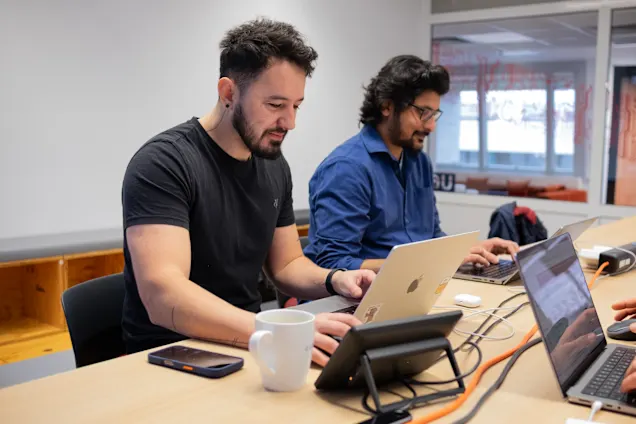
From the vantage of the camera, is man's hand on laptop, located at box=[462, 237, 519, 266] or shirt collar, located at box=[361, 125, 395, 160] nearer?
man's hand on laptop, located at box=[462, 237, 519, 266]

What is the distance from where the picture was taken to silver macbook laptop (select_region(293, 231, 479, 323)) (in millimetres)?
1264

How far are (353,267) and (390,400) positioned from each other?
1041 mm

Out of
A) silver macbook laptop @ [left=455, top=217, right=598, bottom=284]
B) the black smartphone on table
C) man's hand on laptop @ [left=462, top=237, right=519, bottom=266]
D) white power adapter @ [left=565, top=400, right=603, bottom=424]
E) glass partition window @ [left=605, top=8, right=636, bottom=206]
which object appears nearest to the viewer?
white power adapter @ [left=565, top=400, right=603, bottom=424]

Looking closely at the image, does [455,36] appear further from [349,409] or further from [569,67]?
[349,409]

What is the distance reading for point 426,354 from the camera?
114cm

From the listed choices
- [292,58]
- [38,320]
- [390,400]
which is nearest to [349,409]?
[390,400]

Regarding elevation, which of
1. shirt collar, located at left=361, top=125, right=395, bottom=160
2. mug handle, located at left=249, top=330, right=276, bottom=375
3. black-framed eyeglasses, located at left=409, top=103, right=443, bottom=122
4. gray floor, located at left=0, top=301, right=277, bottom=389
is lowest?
gray floor, located at left=0, top=301, right=277, bottom=389

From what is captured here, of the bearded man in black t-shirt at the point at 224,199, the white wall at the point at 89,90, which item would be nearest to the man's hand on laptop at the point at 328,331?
the bearded man in black t-shirt at the point at 224,199

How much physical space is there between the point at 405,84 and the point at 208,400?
172 cm

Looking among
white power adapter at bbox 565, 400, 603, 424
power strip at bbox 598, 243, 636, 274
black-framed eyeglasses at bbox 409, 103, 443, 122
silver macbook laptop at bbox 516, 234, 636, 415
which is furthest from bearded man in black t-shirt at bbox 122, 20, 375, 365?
power strip at bbox 598, 243, 636, 274

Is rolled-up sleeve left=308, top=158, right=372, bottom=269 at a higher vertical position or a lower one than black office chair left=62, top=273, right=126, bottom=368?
higher

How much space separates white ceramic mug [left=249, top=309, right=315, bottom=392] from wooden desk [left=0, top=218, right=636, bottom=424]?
0.08 ft

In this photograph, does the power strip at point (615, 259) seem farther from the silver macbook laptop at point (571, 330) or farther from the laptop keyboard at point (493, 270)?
the silver macbook laptop at point (571, 330)

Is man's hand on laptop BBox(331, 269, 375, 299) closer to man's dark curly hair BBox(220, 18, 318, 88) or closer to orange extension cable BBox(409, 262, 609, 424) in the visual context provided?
orange extension cable BBox(409, 262, 609, 424)
